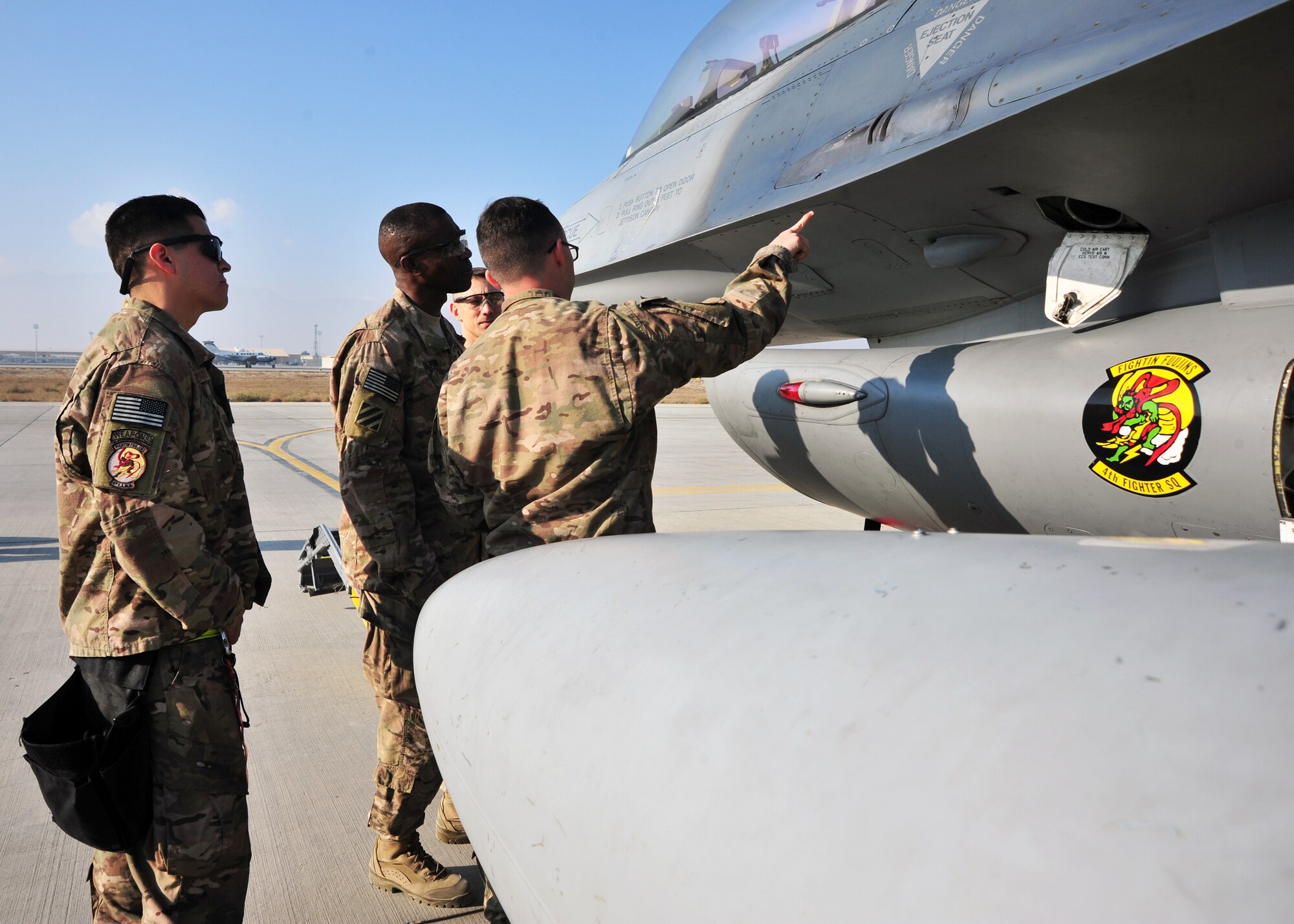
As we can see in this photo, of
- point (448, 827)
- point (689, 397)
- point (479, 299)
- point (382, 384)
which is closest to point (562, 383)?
point (382, 384)

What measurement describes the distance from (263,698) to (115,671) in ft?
7.12

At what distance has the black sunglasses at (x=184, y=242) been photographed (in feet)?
6.61

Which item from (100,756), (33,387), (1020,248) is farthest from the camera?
(33,387)

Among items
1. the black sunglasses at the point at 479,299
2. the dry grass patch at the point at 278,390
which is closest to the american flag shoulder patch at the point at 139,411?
the black sunglasses at the point at 479,299

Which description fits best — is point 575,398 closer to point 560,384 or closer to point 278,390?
point 560,384

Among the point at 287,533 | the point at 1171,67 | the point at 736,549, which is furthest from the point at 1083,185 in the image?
the point at 287,533

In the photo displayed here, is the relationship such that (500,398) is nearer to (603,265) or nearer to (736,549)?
(736,549)

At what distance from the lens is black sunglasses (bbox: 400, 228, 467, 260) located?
2.64 metres

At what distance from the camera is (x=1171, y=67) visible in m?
2.27

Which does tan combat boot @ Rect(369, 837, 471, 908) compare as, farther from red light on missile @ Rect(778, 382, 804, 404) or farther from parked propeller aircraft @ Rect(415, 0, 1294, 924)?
red light on missile @ Rect(778, 382, 804, 404)

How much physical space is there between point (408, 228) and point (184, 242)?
0.71 metres

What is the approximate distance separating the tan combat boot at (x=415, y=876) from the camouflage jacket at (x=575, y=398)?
101 centimetres

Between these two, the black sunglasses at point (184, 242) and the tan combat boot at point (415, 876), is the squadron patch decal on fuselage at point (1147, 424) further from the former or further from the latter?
the black sunglasses at point (184, 242)

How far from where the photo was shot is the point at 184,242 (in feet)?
6.72
